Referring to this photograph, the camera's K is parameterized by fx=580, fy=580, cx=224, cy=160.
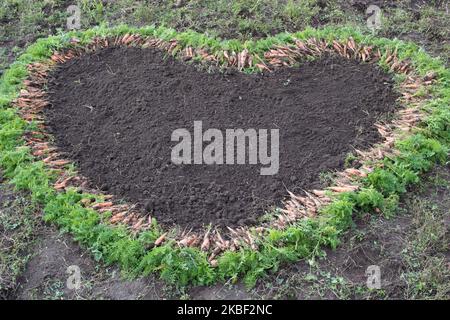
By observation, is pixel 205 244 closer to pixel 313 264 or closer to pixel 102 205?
pixel 313 264

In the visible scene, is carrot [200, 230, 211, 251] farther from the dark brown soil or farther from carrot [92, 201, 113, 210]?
carrot [92, 201, 113, 210]

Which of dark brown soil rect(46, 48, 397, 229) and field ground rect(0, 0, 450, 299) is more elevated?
dark brown soil rect(46, 48, 397, 229)

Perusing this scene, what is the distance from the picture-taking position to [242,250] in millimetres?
4289

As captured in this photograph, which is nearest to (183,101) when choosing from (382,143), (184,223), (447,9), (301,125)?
(301,125)

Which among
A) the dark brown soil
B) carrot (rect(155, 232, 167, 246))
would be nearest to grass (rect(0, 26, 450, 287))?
carrot (rect(155, 232, 167, 246))

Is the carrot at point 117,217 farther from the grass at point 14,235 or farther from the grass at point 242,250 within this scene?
the grass at point 14,235

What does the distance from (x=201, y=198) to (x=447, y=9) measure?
173 inches

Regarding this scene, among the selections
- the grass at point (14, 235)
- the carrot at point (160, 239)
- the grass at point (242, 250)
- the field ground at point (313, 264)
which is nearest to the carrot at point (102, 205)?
the grass at point (242, 250)

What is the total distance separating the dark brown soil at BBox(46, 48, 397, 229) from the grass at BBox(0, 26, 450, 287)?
34 cm

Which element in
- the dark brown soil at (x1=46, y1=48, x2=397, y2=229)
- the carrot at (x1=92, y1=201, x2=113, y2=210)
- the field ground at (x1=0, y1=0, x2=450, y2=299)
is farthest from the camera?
the dark brown soil at (x1=46, y1=48, x2=397, y2=229)

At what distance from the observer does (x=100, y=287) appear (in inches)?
166

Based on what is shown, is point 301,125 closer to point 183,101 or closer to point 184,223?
point 183,101

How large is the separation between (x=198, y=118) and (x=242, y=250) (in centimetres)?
170

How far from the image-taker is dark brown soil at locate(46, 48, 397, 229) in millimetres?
4848
